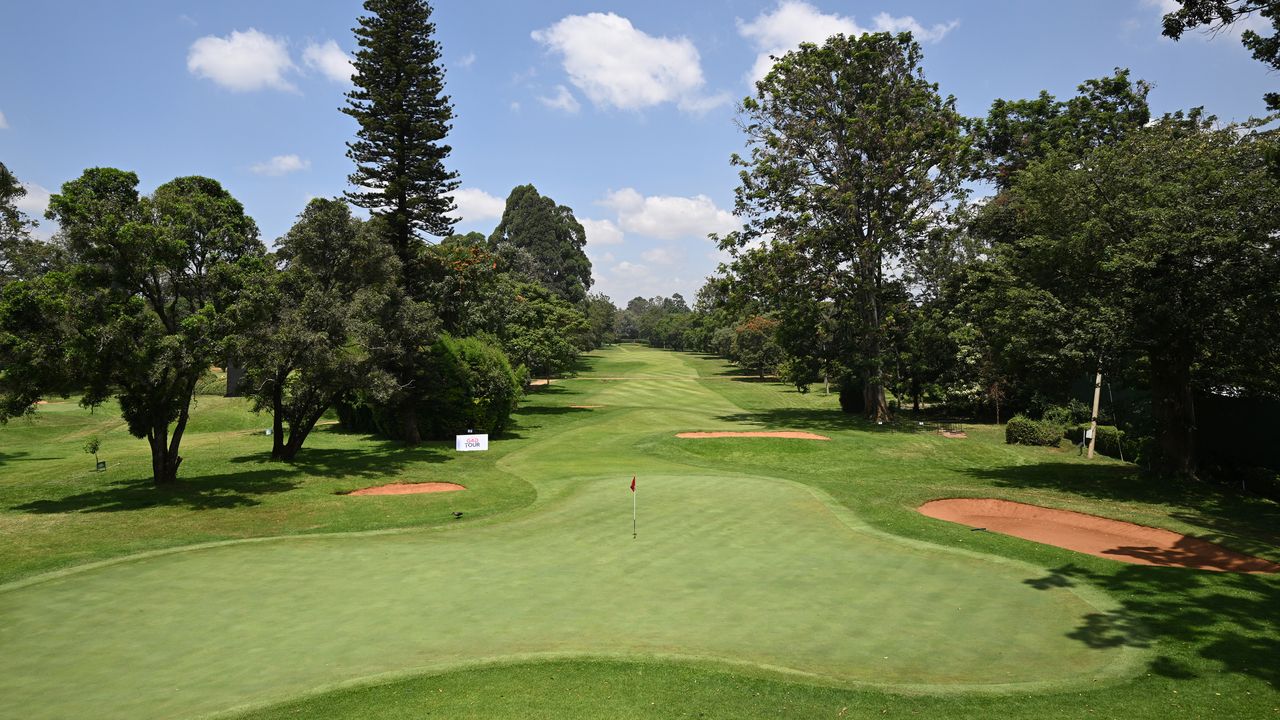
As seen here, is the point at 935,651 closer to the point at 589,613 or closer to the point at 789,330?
the point at 589,613

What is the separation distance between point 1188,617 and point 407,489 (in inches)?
894

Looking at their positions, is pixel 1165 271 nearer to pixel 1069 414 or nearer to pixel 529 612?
pixel 529 612

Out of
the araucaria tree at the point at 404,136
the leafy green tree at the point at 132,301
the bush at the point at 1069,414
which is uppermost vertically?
the araucaria tree at the point at 404,136

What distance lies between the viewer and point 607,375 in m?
92.9

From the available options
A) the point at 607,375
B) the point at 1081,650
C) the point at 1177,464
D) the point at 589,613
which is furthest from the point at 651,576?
the point at 607,375

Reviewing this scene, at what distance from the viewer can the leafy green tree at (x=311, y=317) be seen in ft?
80.2

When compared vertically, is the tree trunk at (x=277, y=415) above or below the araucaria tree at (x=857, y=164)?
below

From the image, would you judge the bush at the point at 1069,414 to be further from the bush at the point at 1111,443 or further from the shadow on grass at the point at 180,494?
the shadow on grass at the point at 180,494

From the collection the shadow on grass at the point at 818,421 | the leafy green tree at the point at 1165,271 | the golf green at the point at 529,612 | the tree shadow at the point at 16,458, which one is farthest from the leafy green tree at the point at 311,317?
the leafy green tree at the point at 1165,271

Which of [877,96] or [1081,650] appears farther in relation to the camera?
[877,96]

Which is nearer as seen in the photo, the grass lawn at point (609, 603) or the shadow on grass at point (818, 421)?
the grass lawn at point (609, 603)

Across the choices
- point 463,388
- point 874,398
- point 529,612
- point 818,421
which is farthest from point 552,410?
point 529,612

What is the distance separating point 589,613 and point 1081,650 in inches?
319

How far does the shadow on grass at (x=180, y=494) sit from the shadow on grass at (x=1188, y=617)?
23149 millimetres
